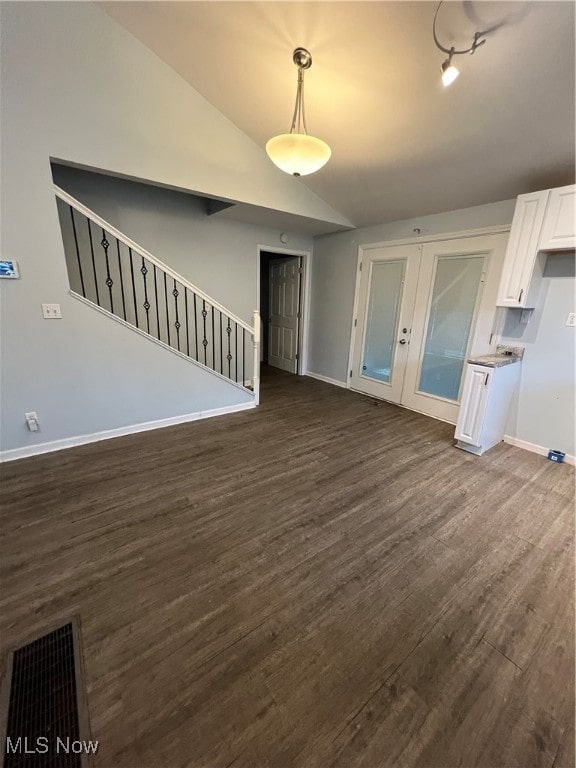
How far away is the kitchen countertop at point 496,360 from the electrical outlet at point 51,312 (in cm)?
373

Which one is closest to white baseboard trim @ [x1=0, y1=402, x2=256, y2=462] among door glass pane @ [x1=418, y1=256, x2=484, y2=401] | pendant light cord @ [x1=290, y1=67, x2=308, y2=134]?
door glass pane @ [x1=418, y1=256, x2=484, y2=401]

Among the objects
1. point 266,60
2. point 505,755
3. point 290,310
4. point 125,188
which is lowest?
point 505,755

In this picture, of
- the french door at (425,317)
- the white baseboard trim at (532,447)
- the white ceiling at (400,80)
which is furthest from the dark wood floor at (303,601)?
the white ceiling at (400,80)

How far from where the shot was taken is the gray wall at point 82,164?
229cm

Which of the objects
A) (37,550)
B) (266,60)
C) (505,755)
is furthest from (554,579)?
(266,60)

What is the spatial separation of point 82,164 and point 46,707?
11.2 feet

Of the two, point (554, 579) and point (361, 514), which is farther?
point (361, 514)

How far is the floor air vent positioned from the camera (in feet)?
3.38

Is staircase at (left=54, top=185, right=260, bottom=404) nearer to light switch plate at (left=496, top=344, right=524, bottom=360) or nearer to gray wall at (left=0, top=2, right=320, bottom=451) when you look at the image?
gray wall at (left=0, top=2, right=320, bottom=451)

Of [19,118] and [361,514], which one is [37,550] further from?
[19,118]

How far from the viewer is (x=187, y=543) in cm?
189

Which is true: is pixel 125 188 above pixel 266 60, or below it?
below

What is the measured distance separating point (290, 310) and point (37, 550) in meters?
4.90

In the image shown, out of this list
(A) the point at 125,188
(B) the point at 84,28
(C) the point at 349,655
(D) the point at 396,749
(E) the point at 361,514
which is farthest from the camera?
(A) the point at 125,188
